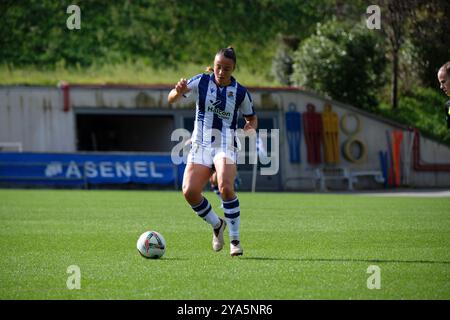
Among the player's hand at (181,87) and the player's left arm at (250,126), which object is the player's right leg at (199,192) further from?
the player's hand at (181,87)

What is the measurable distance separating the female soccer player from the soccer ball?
32.0 inches

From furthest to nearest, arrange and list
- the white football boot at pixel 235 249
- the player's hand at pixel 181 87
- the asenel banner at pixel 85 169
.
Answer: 1. the asenel banner at pixel 85 169
2. the player's hand at pixel 181 87
3. the white football boot at pixel 235 249

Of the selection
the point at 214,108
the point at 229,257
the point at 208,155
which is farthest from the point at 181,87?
the point at 229,257

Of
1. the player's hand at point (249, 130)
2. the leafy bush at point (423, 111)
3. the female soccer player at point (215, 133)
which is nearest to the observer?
the female soccer player at point (215, 133)

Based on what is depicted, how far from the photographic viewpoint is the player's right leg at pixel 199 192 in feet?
34.6

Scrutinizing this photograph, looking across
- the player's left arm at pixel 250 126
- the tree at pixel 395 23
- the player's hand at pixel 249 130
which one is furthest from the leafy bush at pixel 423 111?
the player's hand at pixel 249 130

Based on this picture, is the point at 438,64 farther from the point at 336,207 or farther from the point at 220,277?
the point at 220,277

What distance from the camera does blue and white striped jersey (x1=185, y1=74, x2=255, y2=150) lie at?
1059cm

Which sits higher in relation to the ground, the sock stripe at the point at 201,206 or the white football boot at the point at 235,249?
the sock stripe at the point at 201,206

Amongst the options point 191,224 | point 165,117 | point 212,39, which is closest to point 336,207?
point 191,224

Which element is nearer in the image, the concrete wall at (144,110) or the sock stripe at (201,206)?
the sock stripe at (201,206)

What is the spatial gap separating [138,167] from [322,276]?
2197cm

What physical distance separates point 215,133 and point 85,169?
64.5 feet

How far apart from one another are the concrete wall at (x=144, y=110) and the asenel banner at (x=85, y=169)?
207cm
